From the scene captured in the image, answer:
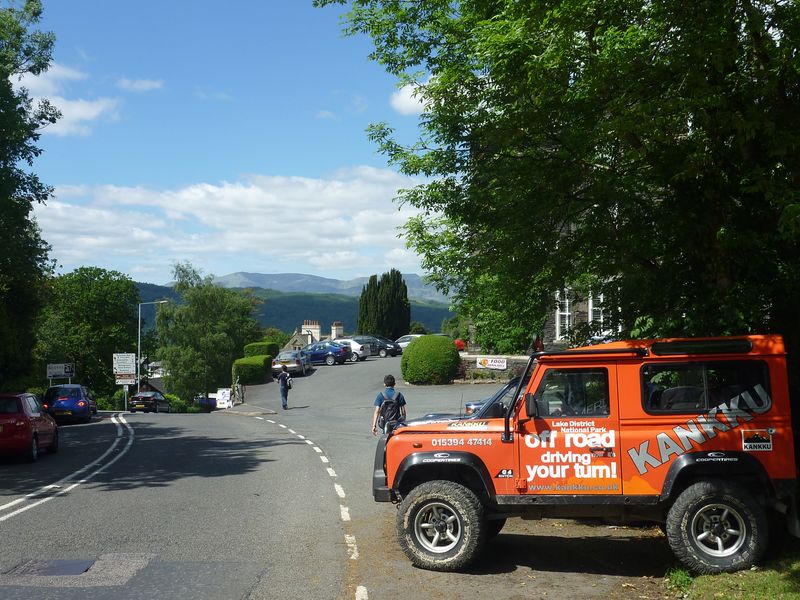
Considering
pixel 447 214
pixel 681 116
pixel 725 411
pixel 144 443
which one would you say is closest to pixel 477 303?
pixel 447 214

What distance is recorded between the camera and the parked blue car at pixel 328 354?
5894 cm

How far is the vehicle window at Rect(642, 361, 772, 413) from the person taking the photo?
768 centimetres

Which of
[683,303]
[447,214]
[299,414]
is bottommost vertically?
[299,414]

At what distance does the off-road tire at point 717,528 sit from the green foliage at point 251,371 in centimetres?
4485

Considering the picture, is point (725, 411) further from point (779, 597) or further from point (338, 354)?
point (338, 354)

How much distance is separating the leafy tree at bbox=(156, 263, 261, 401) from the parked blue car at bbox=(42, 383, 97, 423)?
38.0 metres

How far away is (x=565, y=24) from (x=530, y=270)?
10.4 feet

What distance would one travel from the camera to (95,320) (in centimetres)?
8244

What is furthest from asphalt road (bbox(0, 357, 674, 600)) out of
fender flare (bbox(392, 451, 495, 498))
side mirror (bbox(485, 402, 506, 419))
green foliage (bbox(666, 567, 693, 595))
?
side mirror (bbox(485, 402, 506, 419))

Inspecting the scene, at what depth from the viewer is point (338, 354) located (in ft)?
194

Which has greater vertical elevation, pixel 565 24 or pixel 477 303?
pixel 565 24

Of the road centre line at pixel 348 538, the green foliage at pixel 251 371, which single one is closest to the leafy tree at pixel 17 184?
the road centre line at pixel 348 538

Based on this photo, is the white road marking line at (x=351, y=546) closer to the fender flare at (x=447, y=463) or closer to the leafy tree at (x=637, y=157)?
the fender flare at (x=447, y=463)

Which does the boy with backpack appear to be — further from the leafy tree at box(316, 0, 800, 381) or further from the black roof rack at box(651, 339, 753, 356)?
the black roof rack at box(651, 339, 753, 356)
